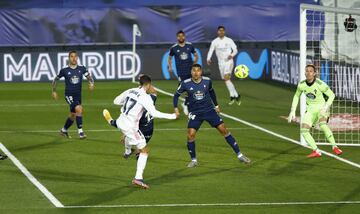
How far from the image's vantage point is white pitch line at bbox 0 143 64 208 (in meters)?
17.4

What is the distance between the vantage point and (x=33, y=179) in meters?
19.6

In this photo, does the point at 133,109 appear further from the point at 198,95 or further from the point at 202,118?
the point at 202,118

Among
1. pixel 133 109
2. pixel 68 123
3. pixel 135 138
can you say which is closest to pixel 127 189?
pixel 135 138

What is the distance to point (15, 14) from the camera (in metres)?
44.1

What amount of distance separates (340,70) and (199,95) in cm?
1260

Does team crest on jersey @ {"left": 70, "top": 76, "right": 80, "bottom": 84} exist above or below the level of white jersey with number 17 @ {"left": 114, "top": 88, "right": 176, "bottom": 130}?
above

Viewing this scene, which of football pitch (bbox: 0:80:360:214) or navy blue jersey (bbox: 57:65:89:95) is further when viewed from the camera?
navy blue jersey (bbox: 57:65:89:95)

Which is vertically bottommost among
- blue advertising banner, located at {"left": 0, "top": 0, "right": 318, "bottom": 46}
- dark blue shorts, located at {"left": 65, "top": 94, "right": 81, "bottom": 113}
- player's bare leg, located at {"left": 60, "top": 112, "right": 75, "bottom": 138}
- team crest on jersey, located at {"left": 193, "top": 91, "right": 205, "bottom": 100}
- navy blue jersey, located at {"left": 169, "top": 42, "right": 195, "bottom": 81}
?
player's bare leg, located at {"left": 60, "top": 112, "right": 75, "bottom": 138}

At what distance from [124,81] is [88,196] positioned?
24.1 m

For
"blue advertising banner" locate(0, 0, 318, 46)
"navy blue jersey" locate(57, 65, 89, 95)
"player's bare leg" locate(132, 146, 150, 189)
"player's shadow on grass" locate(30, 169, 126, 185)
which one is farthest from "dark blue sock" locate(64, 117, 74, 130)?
"blue advertising banner" locate(0, 0, 318, 46)

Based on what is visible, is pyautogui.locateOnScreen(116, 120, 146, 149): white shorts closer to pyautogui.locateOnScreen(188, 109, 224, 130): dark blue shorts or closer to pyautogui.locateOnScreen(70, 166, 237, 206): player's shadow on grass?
pyautogui.locateOnScreen(70, 166, 237, 206): player's shadow on grass

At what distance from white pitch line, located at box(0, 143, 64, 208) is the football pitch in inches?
1.0

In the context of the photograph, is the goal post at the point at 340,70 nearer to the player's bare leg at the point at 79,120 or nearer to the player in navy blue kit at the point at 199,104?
the player in navy blue kit at the point at 199,104

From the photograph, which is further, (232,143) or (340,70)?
(340,70)
